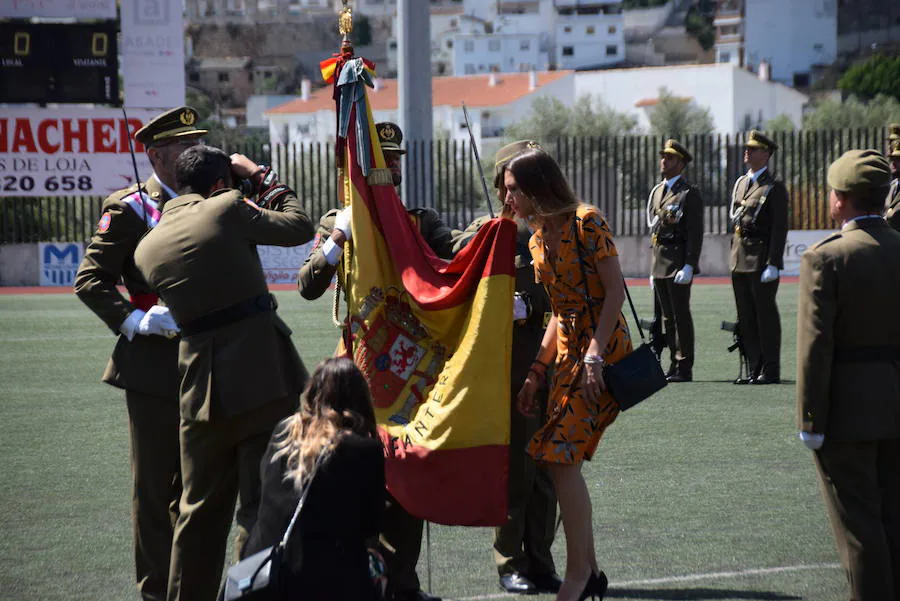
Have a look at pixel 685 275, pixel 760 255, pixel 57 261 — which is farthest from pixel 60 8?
pixel 760 255

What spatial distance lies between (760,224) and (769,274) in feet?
1.82

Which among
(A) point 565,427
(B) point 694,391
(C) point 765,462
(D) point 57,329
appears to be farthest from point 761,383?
(D) point 57,329

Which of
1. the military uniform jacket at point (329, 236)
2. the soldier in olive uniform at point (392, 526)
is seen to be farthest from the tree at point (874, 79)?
the soldier in olive uniform at point (392, 526)

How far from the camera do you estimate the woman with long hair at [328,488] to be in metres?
4.16

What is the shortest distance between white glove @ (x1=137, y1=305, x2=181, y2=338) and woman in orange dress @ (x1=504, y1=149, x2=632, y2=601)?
4.76 ft

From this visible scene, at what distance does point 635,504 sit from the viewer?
7.30m

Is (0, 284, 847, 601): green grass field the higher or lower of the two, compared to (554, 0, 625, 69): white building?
lower

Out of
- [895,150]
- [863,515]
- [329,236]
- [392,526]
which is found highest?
[895,150]

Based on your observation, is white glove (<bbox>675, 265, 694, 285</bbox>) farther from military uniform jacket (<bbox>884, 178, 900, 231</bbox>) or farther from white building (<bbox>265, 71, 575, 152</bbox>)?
white building (<bbox>265, 71, 575, 152</bbox>)

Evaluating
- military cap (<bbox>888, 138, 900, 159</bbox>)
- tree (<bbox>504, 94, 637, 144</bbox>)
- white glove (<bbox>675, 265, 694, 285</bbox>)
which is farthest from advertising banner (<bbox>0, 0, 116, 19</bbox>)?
tree (<bbox>504, 94, 637, 144</bbox>)

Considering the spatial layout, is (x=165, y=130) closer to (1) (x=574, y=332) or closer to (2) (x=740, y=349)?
(1) (x=574, y=332)

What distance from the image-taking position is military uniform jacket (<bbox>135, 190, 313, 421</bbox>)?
5012 mm

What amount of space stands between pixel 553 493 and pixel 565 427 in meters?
0.79

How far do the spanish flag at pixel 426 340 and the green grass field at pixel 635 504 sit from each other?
87 centimetres
